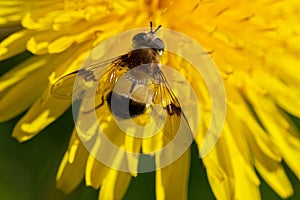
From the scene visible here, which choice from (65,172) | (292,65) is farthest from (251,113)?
(65,172)

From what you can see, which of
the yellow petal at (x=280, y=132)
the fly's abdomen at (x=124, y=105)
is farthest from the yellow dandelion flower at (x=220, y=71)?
the fly's abdomen at (x=124, y=105)

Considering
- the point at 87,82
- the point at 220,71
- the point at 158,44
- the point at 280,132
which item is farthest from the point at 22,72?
the point at 280,132

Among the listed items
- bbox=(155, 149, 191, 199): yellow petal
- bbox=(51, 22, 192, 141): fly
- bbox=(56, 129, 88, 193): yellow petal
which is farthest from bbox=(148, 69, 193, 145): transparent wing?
bbox=(56, 129, 88, 193): yellow petal

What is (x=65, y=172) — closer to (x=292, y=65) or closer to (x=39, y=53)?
(x=39, y=53)

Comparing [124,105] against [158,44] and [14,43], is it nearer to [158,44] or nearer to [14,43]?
[158,44]

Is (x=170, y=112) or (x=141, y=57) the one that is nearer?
(x=170, y=112)

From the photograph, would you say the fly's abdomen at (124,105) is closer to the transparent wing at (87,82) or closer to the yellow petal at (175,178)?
the transparent wing at (87,82)

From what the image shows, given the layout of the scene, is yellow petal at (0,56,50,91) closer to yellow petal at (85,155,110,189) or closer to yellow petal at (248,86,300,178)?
yellow petal at (85,155,110,189)
